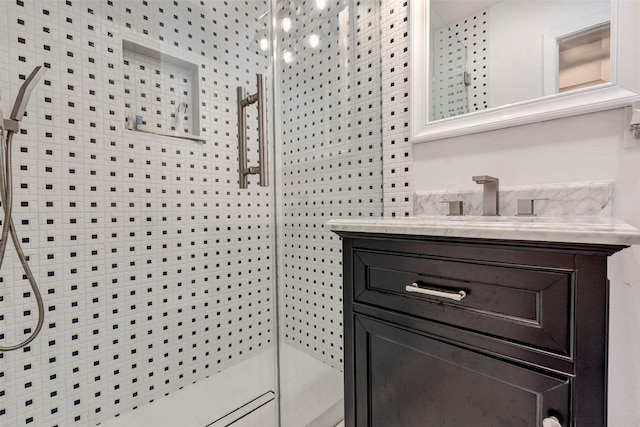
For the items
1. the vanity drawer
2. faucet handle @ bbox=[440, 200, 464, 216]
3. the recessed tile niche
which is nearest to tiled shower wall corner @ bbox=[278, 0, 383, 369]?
faucet handle @ bbox=[440, 200, 464, 216]

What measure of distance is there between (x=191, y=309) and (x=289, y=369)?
1.74 ft

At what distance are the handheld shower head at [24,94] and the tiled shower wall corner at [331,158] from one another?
939 mm

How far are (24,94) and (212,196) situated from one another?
2.39 ft

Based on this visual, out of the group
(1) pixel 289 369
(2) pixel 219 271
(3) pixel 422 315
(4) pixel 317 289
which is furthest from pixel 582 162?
(2) pixel 219 271

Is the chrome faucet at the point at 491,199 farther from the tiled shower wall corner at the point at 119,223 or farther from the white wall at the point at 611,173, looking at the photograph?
the tiled shower wall corner at the point at 119,223

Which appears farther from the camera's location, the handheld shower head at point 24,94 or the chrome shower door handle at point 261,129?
the chrome shower door handle at point 261,129

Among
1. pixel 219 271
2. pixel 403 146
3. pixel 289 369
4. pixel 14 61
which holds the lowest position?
pixel 289 369

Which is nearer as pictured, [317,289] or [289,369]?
[289,369]

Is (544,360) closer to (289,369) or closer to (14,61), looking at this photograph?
(289,369)

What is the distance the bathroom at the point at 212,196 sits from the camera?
1033 millimetres

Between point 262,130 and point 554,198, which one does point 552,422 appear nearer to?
point 554,198

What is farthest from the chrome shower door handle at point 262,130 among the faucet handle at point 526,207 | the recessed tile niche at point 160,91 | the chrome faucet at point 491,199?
the faucet handle at point 526,207

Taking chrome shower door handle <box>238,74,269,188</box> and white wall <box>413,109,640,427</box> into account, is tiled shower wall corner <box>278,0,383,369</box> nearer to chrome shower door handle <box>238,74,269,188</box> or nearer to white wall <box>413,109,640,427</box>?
chrome shower door handle <box>238,74,269,188</box>

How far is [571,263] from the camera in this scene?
1.71 ft
